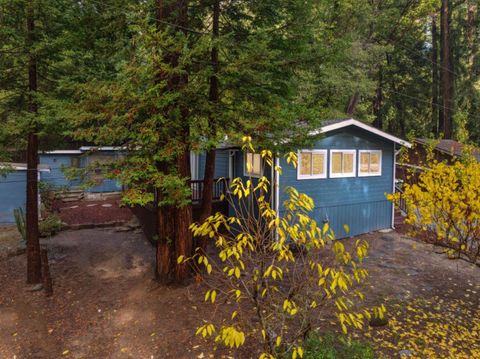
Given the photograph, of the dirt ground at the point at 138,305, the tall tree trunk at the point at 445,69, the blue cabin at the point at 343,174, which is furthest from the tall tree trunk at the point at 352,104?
the dirt ground at the point at 138,305

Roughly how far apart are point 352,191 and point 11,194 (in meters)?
14.0

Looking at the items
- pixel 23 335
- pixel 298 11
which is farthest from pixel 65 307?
pixel 298 11

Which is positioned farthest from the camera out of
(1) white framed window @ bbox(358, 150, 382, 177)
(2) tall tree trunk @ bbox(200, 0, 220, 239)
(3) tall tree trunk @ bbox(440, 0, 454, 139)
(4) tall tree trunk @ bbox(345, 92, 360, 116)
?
(3) tall tree trunk @ bbox(440, 0, 454, 139)

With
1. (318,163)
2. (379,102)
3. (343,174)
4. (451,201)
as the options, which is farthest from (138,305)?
(379,102)

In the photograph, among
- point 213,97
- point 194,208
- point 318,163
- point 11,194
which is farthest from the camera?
point 11,194

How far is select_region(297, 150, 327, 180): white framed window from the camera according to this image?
10.3m


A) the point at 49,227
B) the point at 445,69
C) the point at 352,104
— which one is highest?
the point at 445,69

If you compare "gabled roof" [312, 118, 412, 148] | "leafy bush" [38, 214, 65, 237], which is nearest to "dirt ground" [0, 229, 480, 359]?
"leafy bush" [38, 214, 65, 237]

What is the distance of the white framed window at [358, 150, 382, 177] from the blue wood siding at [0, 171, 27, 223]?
1394 centimetres

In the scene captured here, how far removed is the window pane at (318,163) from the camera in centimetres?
1066

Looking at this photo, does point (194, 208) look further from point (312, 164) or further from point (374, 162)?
point (374, 162)

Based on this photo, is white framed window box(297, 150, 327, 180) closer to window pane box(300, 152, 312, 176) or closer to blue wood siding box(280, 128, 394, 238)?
window pane box(300, 152, 312, 176)

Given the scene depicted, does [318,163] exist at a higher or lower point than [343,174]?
higher

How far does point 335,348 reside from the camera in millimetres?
4957
